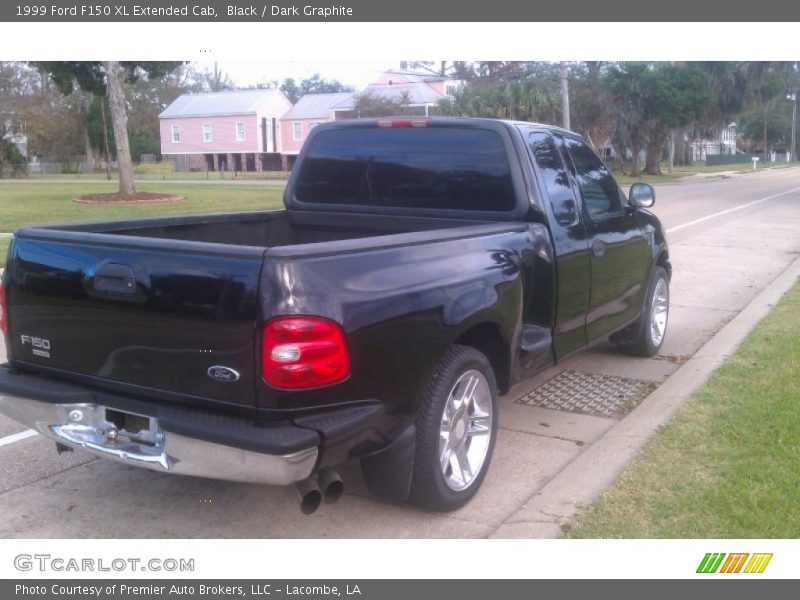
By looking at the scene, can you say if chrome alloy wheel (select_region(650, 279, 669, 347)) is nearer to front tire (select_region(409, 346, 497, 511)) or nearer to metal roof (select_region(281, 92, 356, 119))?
front tire (select_region(409, 346, 497, 511))

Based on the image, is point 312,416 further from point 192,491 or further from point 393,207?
point 393,207

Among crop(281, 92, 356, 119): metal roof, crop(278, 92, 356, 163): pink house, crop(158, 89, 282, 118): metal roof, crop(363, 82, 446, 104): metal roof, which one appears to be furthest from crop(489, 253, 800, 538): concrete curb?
crop(158, 89, 282, 118): metal roof

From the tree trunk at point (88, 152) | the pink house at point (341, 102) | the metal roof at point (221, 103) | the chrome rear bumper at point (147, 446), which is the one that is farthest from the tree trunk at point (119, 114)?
the tree trunk at point (88, 152)

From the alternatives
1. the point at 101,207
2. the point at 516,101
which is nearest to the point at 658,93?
the point at 516,101

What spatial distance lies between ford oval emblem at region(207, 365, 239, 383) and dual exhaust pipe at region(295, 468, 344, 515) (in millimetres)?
524

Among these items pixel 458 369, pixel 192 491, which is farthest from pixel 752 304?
pixel 192 491

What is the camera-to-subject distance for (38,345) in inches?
163

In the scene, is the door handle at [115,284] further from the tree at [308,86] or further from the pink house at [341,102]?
the tree at [308,86]

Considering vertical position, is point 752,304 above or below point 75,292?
below

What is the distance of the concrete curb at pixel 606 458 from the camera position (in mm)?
4180

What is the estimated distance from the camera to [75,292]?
3924 mm

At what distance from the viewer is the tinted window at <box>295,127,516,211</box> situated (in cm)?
532

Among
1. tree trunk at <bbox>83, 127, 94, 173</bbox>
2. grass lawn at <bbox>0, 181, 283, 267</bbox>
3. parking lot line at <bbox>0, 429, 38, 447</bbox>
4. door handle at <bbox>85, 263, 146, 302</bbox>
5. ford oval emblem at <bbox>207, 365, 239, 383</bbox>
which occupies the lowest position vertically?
parking lot line at <bbox>0, 429, 38, 447</bbox>

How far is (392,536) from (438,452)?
453 mm
